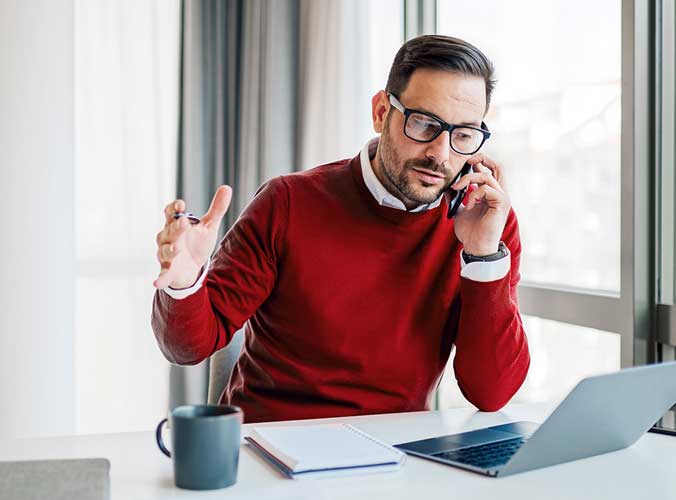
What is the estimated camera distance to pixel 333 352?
1.53 m

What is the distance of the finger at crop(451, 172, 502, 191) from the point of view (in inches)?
58.4

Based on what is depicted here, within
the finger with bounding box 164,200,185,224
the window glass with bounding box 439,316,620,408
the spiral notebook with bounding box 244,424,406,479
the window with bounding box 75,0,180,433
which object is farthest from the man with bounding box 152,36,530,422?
the window with bounding box 75,0,180,433

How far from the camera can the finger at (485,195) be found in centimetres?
148

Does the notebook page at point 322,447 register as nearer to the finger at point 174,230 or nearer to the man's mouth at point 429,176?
the finger at point 174,230

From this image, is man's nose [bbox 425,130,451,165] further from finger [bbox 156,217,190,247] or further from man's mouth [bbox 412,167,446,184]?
finger [bbox 156,217,190,247]

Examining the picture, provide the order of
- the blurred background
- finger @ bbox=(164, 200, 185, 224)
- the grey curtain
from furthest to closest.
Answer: the grey curtain → the blurred background → finger @ bbox=(164, 200, 185, 224)

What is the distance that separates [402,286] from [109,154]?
1913mm

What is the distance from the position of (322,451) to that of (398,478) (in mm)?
105

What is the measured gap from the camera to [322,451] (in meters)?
1.02

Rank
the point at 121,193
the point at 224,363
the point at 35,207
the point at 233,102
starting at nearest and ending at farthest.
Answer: the point at 224,363
the point at 35,207
the point at 121,193
the point at 233,102

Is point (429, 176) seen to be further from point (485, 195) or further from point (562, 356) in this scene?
point (562, 356)

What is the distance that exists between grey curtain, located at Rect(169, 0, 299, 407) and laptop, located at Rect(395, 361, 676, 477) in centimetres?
211

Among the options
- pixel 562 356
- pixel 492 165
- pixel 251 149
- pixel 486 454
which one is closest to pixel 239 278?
pixel 492 165

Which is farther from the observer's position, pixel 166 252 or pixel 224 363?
pixel 224 363
